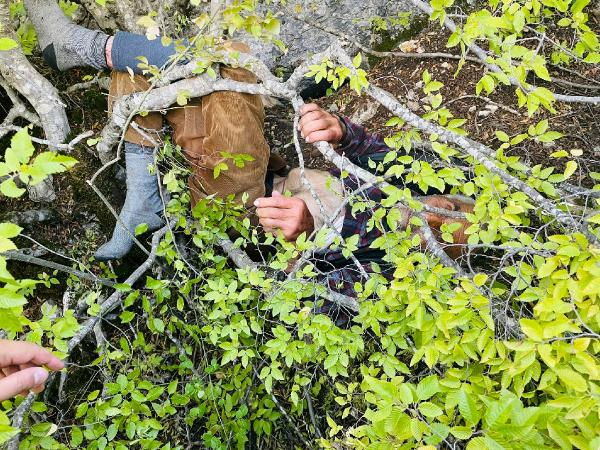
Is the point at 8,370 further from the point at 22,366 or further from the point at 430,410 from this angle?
the point at 430,410

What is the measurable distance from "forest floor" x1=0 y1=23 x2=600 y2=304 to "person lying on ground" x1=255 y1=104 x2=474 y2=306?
0.50 meters

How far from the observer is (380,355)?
245 centimetres

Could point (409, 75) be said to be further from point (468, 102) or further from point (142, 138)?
point (142, 138)

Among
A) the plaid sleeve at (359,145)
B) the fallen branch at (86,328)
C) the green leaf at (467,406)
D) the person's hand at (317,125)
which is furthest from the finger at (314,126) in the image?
the green leaf at (467,406)

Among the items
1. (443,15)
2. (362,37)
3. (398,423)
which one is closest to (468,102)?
(362,37)

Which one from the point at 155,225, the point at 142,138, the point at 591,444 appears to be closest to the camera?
the point at 591,444

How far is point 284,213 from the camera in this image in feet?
9.62

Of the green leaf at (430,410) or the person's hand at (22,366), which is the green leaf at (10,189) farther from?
the green leaf at (430,410)

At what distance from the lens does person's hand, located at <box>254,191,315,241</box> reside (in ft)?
9.57

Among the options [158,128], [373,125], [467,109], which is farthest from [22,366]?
[467,109]

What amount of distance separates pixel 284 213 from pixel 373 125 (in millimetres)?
2166

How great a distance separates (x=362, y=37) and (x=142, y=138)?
2625mm

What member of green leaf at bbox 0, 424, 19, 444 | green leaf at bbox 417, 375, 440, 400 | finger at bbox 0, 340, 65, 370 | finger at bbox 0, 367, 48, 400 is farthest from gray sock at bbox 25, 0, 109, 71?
green leaf at bbox 417, 375, 440, 400

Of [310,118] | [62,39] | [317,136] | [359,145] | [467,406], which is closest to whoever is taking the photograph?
[467,406]
